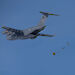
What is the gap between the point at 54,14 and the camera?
1545 inches

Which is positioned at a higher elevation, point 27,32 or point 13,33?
point 27,32

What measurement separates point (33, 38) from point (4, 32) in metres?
7.49

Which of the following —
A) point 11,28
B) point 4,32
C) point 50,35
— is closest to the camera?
point 11,28

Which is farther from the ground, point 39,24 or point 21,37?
point 39,24

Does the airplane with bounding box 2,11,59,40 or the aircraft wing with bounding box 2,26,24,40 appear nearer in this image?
the airplane with bounding box 2,11,59,40

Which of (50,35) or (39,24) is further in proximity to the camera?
(50,35)

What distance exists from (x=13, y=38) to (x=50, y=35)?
33.5ft

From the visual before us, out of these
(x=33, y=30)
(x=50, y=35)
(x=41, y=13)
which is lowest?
(x=50, y=35)

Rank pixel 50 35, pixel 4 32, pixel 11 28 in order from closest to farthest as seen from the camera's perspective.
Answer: pixel 11 28
pixel 4 32
pixel 50 35

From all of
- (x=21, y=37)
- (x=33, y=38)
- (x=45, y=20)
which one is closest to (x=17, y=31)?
(x=21, y=37)

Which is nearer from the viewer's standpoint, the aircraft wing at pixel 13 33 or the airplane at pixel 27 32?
the airplane at pixel 27 32

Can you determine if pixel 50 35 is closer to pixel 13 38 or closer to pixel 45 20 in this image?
pixel 45 20

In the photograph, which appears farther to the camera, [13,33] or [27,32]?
[27,32]

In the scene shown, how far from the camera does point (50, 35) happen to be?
142ft
